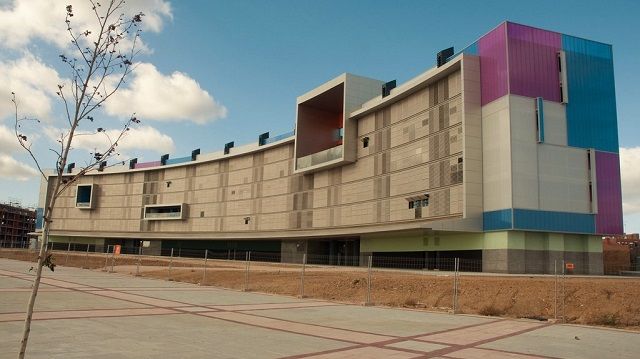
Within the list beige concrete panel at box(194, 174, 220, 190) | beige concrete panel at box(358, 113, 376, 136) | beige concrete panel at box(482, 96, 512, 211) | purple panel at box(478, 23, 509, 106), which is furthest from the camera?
beige concrete panel at box(194, 174, 220, 190)

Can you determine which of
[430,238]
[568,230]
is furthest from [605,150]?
[430,238]

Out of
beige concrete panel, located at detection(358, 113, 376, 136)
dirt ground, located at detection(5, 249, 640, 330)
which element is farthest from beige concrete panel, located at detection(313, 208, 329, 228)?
dirt ground, located at detection(5, 249, 640, 330)

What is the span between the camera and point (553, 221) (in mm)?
43062

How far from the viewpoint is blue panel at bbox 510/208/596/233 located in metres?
41.7

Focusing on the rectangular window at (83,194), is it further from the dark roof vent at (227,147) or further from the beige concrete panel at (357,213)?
the beige concrete panel at (357,213)

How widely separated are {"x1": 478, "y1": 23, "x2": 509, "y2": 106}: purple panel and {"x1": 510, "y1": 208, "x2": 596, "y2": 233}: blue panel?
10734mm

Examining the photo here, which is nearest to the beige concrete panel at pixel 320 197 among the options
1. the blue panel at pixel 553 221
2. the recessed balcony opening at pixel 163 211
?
the blue panel at pixel 553 221

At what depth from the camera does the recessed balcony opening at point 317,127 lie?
223 ft

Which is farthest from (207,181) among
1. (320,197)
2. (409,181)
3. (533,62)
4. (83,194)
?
(533,62)

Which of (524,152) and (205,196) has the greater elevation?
(205,196)

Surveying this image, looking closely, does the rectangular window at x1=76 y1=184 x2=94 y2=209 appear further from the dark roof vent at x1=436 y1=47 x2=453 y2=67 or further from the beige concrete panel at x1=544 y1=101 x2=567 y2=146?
the beige concrete panel at x1=544 y1=101 x2=567 y2=146

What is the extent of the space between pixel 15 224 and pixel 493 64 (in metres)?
187

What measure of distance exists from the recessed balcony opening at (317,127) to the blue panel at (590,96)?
28.9 meters

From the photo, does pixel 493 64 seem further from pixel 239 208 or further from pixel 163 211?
pixel 163 211
